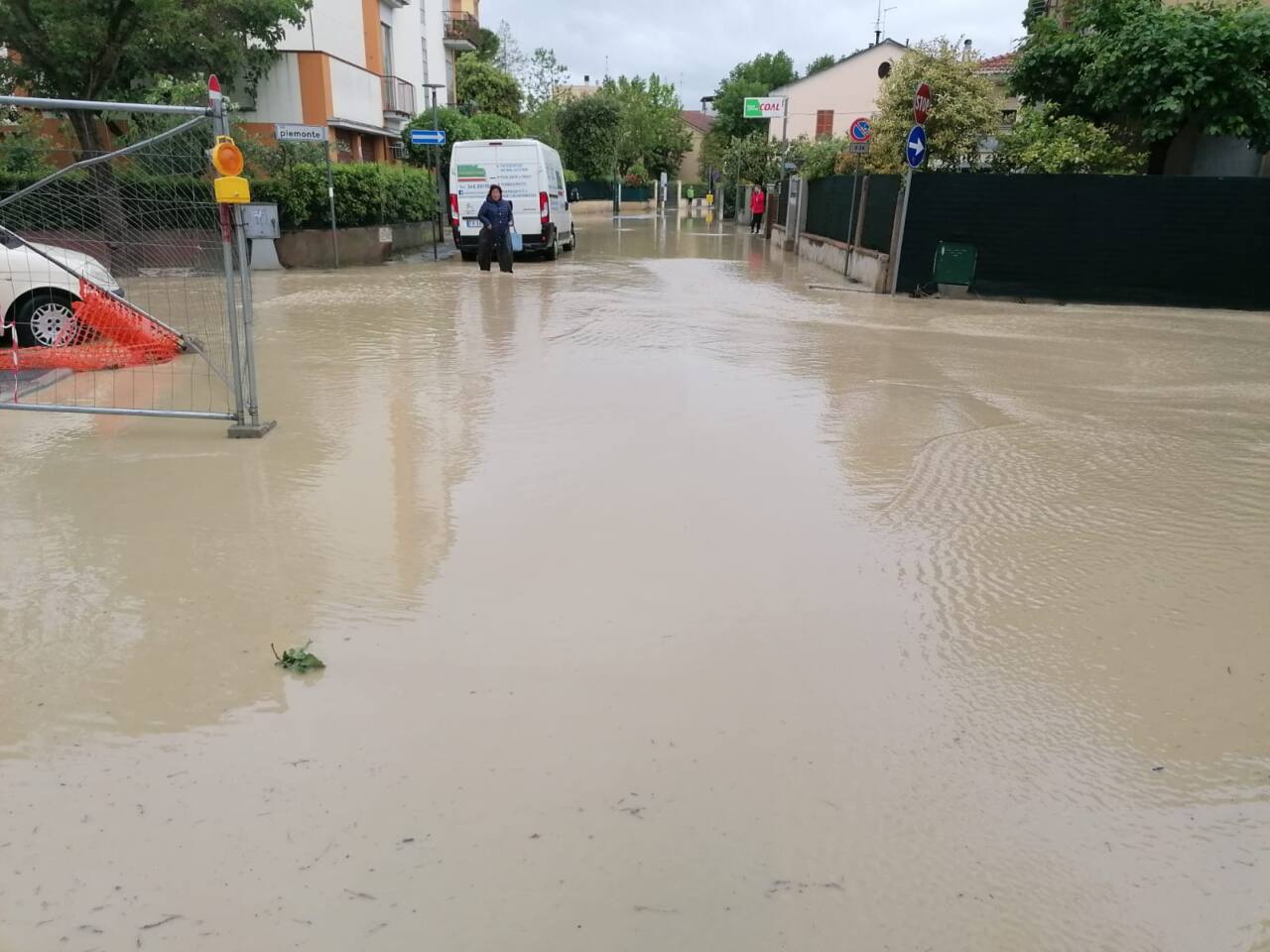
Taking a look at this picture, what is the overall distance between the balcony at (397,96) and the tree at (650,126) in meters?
20.6

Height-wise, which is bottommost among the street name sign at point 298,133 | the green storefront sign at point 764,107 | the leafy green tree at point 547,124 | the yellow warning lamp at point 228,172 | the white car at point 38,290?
the white car at point 38,290

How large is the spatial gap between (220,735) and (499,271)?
14905 millimetres

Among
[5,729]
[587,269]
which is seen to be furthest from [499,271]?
[5,729]

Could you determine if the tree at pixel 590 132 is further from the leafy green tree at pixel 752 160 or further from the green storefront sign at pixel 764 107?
the green storefront sign at pixel 764 107

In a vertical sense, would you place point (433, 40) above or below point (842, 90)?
above

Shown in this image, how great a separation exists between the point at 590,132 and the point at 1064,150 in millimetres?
39319

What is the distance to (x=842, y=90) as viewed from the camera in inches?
1786

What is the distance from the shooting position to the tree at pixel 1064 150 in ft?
49.1

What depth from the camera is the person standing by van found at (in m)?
16.5

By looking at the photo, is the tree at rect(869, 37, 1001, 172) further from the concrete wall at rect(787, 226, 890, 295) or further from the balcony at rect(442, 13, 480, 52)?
the balcony at rect(442, 13, 480, 52)

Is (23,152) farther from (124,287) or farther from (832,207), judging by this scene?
(832,207)

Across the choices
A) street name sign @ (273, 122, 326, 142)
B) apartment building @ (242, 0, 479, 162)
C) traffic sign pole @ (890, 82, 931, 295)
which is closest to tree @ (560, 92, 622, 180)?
apartment building @ (242, 0, 479, 162)

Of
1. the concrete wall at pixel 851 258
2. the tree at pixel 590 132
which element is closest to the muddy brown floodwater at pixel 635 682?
the concrete wall at pixel 851 258

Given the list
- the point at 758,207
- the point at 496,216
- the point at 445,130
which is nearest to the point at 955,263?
the point at 496,216
